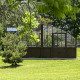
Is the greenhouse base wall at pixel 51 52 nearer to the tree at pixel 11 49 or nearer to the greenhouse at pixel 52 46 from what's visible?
the greenhouse at pixel 52 46

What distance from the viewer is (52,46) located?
84.0 feet

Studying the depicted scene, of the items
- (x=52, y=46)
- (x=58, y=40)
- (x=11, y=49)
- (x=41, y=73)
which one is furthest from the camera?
(x=52, y=46)

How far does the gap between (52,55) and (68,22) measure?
32.9 metres

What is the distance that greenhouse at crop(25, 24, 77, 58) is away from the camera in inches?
1005

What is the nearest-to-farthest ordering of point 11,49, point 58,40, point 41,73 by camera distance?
point 41,73 → point 11,49 → point 58,40

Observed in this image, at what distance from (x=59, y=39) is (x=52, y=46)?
1.03 meters

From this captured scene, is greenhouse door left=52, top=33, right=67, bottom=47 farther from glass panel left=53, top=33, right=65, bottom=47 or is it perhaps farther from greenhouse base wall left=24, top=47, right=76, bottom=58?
A: greenhouse base wall left=24, top=47, right=76, bottom=58

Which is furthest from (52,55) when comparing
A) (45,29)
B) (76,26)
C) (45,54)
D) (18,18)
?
(76,26)

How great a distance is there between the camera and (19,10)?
14.3 m

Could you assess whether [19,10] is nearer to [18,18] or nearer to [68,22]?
[18,18]

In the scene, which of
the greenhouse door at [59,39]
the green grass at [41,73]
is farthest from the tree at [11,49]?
the greenhouse door at [59,39]

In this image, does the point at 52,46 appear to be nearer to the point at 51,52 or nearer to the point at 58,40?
the point at 51,52

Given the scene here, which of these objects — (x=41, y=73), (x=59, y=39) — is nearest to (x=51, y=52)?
(x=59, y=39)

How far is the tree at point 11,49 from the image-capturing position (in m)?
18.7
